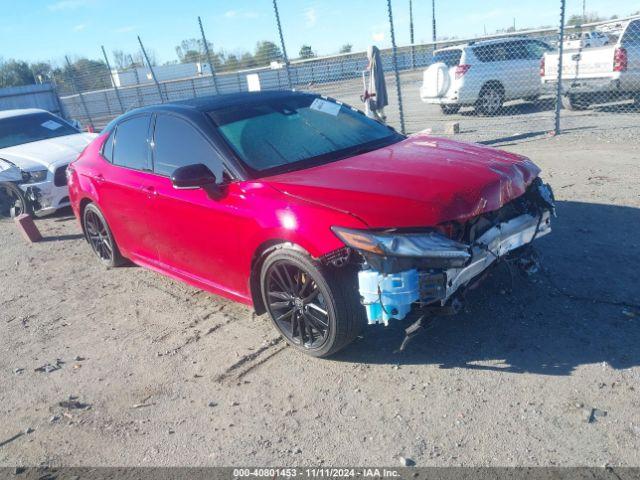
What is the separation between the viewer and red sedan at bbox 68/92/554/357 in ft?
9.89

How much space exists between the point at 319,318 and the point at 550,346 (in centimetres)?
145

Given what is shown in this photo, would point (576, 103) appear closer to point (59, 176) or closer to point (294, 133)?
point (294, 133)

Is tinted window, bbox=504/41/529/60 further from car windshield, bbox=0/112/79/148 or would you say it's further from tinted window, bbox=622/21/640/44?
car windshield, bbox=0/112/79/148

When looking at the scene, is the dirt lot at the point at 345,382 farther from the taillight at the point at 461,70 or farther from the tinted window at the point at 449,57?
the tinted window at the point at 449,57

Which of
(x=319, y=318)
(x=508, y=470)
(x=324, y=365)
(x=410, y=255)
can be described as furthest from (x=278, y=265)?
(x=508, y=470)

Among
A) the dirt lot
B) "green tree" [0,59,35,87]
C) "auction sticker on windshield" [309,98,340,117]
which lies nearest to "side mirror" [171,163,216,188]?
the dirt lot

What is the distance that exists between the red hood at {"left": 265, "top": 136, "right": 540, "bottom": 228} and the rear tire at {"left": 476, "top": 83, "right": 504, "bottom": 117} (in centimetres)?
966

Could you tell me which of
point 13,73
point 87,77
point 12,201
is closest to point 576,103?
point 12,201

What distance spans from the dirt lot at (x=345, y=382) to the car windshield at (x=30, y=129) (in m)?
5.02

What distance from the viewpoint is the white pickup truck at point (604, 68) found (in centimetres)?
1048

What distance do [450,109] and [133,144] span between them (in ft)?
36.5

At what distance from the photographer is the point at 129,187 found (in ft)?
15.2

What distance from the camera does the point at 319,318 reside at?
134 inches

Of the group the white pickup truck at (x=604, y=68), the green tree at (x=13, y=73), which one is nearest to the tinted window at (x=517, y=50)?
the white pickup truck at (x=604, y=68)
